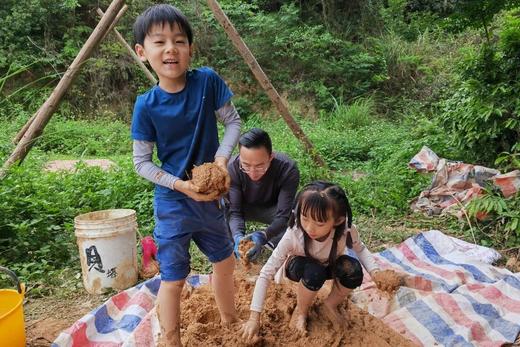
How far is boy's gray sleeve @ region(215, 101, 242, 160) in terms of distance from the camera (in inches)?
79.7

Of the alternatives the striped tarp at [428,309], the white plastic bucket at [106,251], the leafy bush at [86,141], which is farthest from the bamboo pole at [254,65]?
the leafy bush at [86,141]

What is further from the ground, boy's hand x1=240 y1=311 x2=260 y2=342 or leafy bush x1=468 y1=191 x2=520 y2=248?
boy's hand x1=240 y1=311 x2=260 y2=342

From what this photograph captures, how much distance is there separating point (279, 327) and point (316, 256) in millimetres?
416

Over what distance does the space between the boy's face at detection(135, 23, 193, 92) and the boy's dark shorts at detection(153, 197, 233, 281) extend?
1.84 ft

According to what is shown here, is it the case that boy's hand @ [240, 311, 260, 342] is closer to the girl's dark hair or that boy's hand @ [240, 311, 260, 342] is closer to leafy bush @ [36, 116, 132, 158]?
the girl's dark hair

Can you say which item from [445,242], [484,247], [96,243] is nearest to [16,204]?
[96,243]

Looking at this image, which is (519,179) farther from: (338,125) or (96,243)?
(338,125)

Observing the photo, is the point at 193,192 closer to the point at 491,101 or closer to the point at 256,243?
the point at 256,243

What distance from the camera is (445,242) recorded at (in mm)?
3561

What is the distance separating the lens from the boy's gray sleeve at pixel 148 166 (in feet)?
6.36

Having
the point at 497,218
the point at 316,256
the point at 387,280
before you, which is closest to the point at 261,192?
the point at 316,256

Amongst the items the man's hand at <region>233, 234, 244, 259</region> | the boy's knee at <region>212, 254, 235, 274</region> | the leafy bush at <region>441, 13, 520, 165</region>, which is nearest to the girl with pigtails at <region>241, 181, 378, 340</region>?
the boy's knee at <region>212, 254, 235, 274</region>

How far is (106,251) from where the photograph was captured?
10.0 ft

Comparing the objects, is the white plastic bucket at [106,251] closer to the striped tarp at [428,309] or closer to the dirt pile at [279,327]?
the striped tarp at [428,309]
